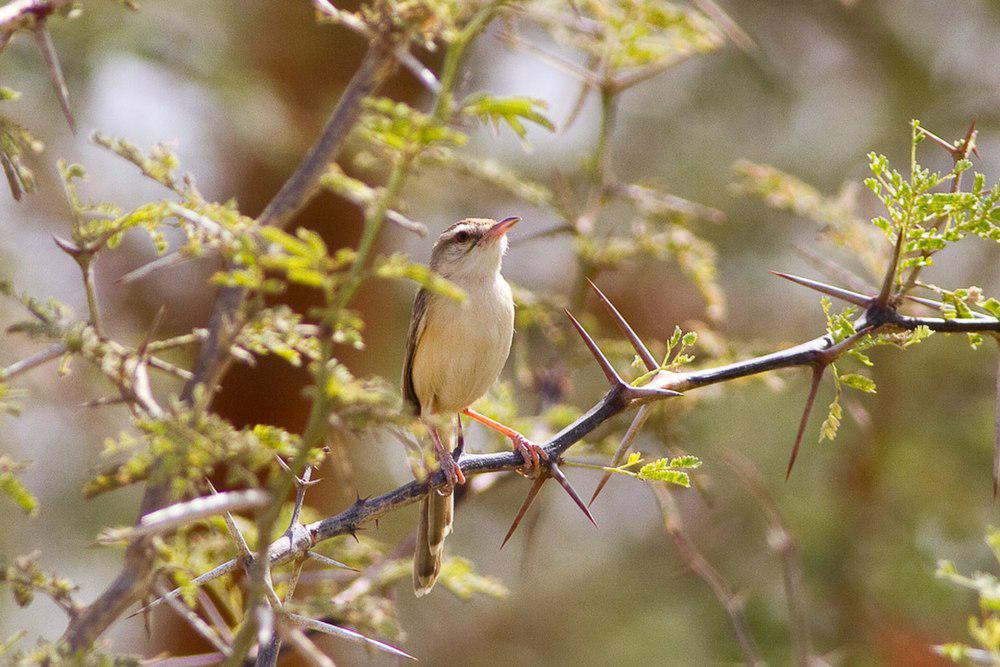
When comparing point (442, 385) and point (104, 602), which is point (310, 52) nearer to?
point (442, 385)

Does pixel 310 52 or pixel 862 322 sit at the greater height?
pixel 862 322

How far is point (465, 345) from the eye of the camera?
507cm

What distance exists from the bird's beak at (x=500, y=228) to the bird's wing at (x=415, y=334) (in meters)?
0.52

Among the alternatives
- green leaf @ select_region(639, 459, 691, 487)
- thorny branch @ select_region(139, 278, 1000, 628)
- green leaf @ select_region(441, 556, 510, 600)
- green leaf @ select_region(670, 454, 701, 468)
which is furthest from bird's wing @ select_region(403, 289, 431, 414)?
green leaf @ select_region(670, 454, 701, 468)

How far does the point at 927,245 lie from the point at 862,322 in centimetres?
28

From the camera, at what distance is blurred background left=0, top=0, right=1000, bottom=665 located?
802 cm

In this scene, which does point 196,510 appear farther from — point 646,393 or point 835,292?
point 835,292

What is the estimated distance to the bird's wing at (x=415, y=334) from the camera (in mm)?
5219

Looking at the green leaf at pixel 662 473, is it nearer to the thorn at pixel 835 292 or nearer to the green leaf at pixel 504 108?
the thorn at pixel 835 292

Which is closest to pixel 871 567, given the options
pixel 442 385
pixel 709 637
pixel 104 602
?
pixel 709 637

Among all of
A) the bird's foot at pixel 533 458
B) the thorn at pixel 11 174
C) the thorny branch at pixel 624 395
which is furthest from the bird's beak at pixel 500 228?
the thorn at pixel 11 174

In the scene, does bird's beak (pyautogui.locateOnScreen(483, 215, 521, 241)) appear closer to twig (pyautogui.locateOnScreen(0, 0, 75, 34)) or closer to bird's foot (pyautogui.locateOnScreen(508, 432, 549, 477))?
bird's foot (pyautogui.locateOnScreen(508, 432, 549, 477))

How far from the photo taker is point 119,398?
7.90 feet

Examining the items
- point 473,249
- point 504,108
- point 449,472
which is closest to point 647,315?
point 473,249
